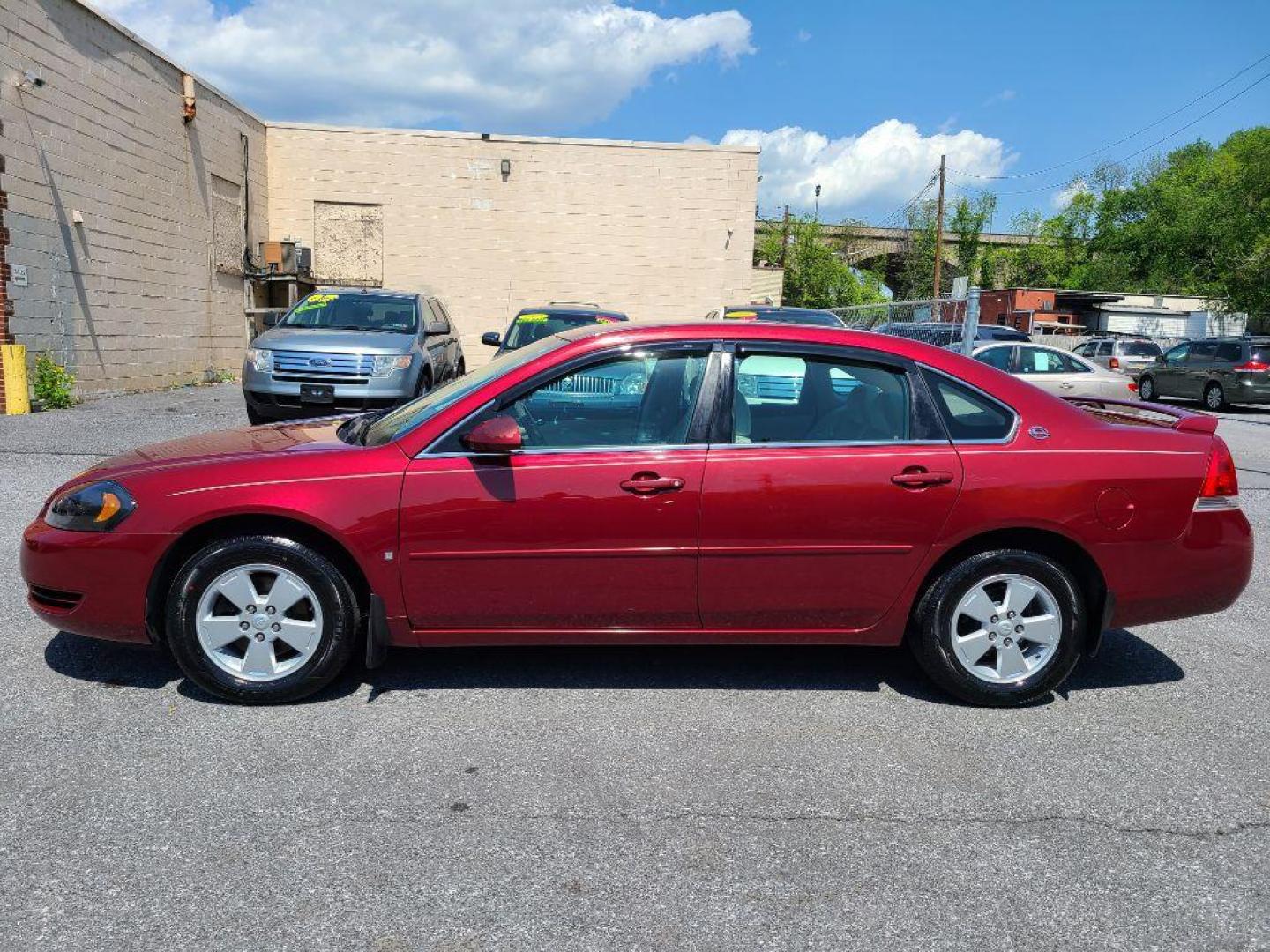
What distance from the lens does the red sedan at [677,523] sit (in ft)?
12.8

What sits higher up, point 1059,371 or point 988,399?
point 988,399

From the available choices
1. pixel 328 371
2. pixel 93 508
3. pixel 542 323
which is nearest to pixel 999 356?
pixel 542 323

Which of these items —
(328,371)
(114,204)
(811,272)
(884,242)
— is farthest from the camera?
(884,242)

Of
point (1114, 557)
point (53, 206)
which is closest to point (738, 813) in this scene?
point (1114, 557)

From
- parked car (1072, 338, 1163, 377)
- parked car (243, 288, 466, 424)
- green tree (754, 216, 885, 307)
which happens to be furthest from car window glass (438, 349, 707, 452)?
green tree (754, 216, 885, 307)

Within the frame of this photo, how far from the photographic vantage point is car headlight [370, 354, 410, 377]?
10.3 m

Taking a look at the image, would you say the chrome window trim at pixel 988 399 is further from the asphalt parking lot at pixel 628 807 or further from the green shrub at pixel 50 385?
the green shrub at pixel 50 385

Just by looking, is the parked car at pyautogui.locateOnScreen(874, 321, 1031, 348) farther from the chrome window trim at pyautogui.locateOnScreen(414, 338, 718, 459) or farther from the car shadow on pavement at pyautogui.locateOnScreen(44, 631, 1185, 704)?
the chrome window trim at pyautogui.locateOnScreen(414, 338, 718, 459)

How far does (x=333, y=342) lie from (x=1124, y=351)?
26.7 metres

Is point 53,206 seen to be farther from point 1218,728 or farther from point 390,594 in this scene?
point 1218,728

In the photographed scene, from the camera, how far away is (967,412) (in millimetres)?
4207

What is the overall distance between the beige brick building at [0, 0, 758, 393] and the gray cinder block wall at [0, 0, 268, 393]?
0.12 ft

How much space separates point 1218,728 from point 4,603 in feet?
18.7

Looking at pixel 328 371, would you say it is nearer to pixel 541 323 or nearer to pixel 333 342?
pixel 333 342
